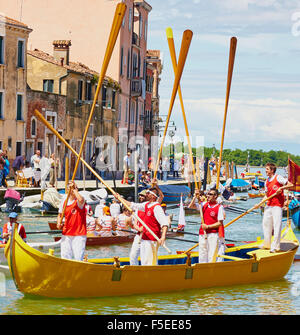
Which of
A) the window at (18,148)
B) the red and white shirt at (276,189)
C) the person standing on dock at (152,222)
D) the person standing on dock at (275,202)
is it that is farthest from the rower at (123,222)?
the window at (18,148)

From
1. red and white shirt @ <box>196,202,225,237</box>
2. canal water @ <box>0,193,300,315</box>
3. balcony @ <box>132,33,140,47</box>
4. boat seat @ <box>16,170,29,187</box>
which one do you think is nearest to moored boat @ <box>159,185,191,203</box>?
boat seat @ <box>16,170,29,187</box>

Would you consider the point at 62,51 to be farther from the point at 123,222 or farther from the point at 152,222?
the point at 152,222

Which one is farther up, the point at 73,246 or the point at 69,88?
the point at 69,88

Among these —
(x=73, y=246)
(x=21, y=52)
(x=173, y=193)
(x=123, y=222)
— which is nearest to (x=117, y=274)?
(x=73, y=246)

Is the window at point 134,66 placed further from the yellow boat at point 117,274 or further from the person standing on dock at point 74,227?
the person standing on dock at point 74,227

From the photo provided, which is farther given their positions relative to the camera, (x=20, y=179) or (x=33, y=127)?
(x=33, y=127)

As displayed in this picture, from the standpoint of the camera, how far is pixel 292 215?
33000 millimetres

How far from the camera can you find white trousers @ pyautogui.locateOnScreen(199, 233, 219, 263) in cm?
1555

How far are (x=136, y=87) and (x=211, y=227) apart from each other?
4342 centimetres

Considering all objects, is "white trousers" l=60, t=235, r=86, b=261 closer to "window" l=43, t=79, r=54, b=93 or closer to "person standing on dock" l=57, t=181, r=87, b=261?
"person standing on dock" l=57, t=181, r=87, b=261

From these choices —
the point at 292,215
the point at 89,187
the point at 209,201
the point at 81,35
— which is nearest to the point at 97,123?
the point at 81,35

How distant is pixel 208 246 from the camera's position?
15.8m

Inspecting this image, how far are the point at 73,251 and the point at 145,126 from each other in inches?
1969
